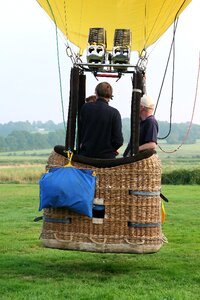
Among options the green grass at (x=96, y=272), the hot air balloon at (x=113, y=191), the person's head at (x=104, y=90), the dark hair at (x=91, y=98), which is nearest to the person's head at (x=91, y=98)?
the dark hair at (x=91, y=98)

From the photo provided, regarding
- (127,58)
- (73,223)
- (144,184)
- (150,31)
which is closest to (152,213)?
(144,184)

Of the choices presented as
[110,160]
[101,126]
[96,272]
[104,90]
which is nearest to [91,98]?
[104,90]

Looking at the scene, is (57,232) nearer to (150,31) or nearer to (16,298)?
(16,298)

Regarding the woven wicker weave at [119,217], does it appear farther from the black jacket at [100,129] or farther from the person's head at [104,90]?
the person's head at [104,90]

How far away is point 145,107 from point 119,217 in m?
1.17

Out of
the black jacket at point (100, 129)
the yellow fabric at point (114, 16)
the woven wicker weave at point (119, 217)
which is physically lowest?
the woven wicker weave at point (119, 217)

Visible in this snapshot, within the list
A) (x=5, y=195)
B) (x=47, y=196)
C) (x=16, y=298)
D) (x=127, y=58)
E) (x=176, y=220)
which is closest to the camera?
(x=16, y=298)

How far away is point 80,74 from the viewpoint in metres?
6.61

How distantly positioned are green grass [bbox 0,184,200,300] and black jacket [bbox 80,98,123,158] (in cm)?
121

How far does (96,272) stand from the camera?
6.55 m

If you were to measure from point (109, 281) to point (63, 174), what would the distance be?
110 cm

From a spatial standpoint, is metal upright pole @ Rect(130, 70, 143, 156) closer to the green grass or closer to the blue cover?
the blue cover

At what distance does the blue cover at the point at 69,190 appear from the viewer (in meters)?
5.82

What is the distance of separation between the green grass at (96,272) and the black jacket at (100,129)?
1.21 m
